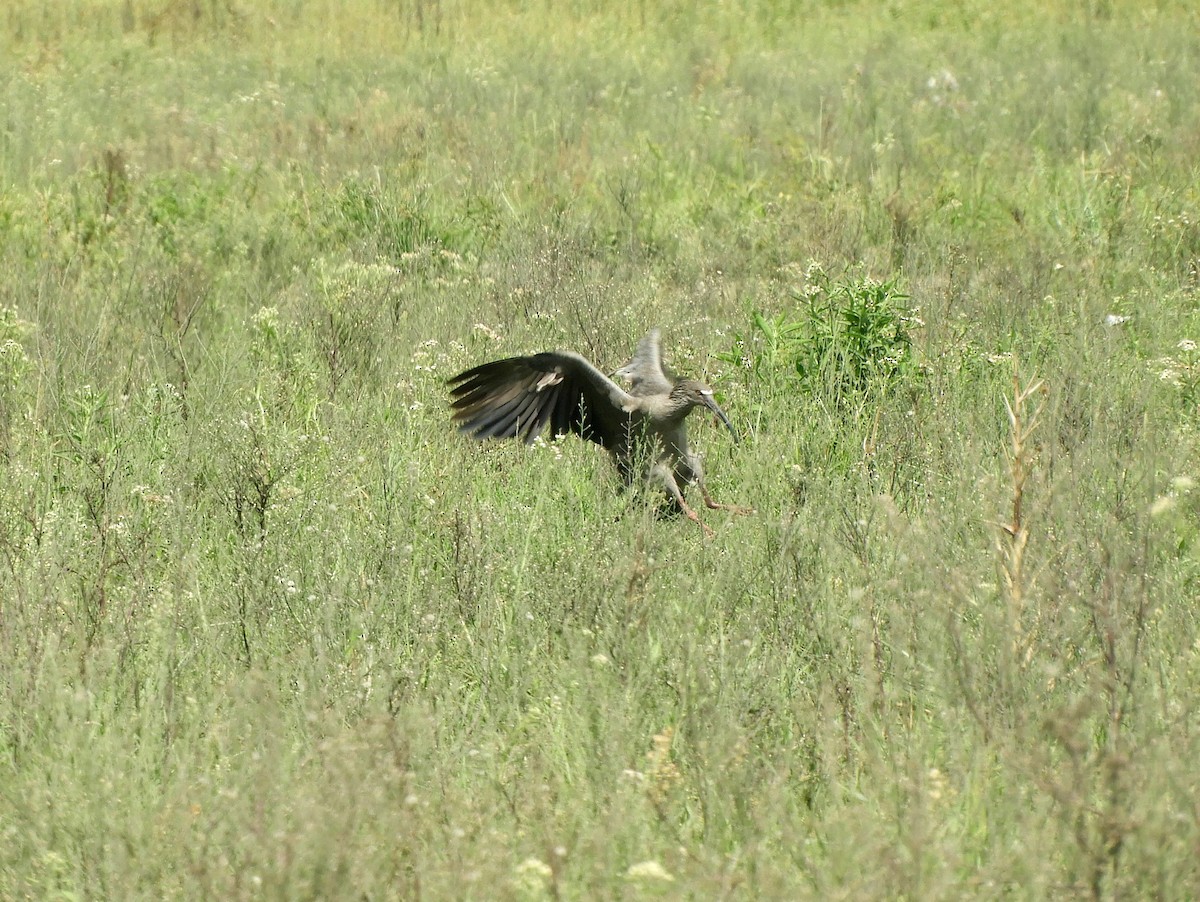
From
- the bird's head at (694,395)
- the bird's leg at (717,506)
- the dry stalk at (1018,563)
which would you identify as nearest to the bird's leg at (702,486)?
the bird's leg at (717,506)

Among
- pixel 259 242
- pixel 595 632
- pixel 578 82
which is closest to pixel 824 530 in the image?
pixel 595 632

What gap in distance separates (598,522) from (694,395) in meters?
0.64

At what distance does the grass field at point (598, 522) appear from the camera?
2.62m

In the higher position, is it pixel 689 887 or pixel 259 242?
pixel 689 887

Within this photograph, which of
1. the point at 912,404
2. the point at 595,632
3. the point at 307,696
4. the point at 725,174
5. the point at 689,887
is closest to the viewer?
the point at 689,887

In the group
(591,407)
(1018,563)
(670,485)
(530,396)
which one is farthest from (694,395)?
(1018,563)

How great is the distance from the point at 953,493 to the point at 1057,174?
5604 mm

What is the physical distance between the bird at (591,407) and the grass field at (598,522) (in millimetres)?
149

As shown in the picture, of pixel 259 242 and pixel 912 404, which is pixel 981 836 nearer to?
pixel 912 404

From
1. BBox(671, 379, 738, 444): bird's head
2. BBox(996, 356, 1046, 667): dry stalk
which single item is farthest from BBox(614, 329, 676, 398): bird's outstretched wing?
BBox(996, 356, 1046, 667): dry stalk

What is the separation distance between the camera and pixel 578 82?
12453 mm

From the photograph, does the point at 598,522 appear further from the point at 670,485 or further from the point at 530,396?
the point at 530,396

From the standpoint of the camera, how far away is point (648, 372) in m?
5.16

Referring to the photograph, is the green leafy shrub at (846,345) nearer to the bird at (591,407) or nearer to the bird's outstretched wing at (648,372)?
the bird's outstretched wing at (648,372)
